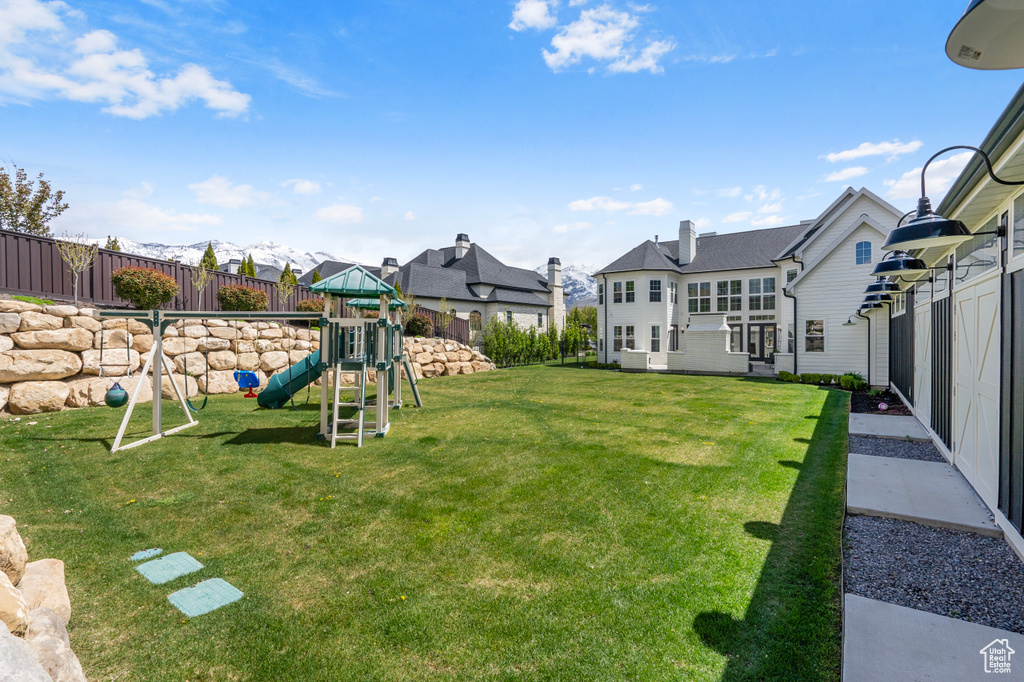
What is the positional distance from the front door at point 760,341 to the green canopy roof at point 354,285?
24.3 m

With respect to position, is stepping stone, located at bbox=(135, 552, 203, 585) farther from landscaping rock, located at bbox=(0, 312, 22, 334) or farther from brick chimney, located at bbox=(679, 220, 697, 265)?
brick chimney, located at bbox=(679, 220, 697, 265)

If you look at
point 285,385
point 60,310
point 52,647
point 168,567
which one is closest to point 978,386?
point 52,647

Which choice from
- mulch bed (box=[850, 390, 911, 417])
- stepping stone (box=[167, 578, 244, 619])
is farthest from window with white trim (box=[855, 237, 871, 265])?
stepping stone (box=[167, 578, 244, 619])

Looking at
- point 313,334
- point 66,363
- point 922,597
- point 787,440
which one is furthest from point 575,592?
point 313,334

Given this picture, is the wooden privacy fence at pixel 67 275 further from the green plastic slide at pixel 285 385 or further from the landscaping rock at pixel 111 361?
the green plastic slide at pixel 285 385

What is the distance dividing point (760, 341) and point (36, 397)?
30.3 metres

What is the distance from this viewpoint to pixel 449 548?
13.6ft

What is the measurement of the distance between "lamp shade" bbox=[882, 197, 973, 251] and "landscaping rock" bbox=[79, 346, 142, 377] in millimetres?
13482

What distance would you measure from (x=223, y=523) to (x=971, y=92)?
34.2 ft

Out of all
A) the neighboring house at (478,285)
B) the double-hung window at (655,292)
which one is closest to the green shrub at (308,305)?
the neighboring house at (478,285)

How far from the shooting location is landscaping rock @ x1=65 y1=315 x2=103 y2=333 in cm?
1007

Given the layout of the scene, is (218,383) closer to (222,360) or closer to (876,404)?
(222,360)

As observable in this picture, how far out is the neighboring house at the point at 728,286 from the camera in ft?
64.5

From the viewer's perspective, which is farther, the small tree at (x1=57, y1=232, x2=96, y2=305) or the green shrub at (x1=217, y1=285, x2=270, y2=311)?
the green shrub at (x1=217, y1=285, x2=270, y2=311)
